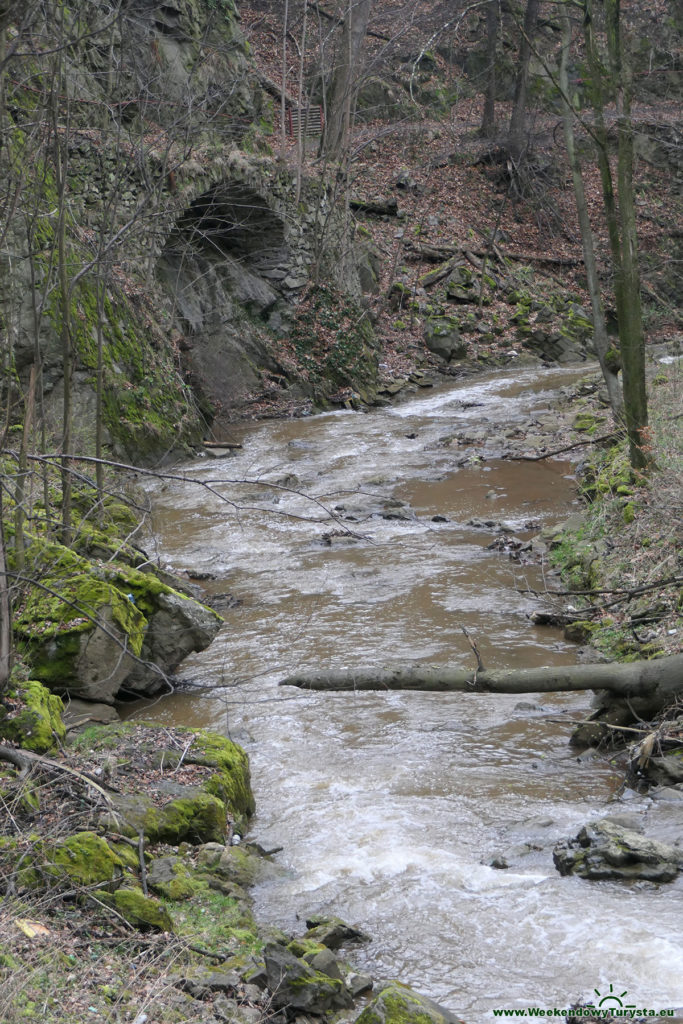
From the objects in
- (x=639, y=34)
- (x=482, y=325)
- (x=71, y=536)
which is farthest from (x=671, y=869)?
(x=639, y=34)

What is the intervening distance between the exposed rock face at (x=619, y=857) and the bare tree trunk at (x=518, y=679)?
1020 mm

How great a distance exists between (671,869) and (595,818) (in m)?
0.71

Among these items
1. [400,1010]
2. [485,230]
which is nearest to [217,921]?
[400,1010]

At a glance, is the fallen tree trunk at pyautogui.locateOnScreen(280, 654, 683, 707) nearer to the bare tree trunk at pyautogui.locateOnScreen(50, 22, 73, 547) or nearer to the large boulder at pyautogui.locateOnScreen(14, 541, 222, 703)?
the large boulder at pyautogui.locateOnScreen(14, 541, 222, 703)

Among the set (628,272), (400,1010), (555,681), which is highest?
(628,272)

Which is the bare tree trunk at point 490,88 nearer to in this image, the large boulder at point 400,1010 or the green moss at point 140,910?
Result: the green moss at point 140,910

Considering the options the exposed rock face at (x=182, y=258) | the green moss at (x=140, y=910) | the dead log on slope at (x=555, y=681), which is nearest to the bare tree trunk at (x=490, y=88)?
→ the exposed rock face at (x=182, y=258)

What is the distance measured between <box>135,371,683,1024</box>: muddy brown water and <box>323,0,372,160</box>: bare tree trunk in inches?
515

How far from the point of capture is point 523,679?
589cm

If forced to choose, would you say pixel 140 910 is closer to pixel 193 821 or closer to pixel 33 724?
pixel 193 821

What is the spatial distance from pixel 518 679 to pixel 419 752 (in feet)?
3.60

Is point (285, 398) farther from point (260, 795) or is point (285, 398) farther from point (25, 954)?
point (25, 954)

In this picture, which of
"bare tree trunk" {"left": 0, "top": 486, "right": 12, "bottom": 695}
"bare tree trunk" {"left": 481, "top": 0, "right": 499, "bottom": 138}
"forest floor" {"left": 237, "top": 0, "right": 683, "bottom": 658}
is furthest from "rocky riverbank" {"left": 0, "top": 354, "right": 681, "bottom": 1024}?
"bare tree trunk" {"left": 481, "top": 0, "right": 499, "bottom": 138}

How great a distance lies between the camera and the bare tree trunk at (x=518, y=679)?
5867mm
